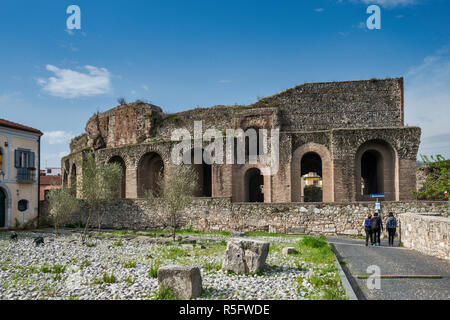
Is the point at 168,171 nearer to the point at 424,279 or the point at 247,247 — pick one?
the point at 247,247

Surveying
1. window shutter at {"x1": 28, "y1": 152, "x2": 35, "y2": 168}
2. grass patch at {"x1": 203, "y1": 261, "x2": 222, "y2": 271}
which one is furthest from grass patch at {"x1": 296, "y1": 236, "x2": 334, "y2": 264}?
window shutter at {"x1": 28, "y1": 152, "x2": 35, "y2": 168}

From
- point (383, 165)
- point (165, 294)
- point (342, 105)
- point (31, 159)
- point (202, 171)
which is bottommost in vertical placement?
point (165, 294)

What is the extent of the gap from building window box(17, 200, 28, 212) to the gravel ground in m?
9.50

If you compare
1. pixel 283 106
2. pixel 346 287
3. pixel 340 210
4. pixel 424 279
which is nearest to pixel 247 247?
pixel 346 287

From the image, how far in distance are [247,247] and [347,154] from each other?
14420 millimetres

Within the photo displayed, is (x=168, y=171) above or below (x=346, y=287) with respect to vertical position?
above

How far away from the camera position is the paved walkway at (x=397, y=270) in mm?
6461

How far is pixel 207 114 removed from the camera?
89.8 ft

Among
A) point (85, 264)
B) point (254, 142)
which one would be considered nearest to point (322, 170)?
point (254, 142)

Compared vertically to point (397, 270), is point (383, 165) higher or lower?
higher

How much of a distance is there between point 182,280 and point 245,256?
8.16ft

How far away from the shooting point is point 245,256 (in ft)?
28.9

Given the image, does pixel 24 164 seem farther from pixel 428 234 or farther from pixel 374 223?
pixel 428 234

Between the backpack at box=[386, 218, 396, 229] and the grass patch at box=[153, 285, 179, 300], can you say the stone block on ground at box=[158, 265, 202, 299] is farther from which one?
the backpack at box=[386, 218, 396, 229]
